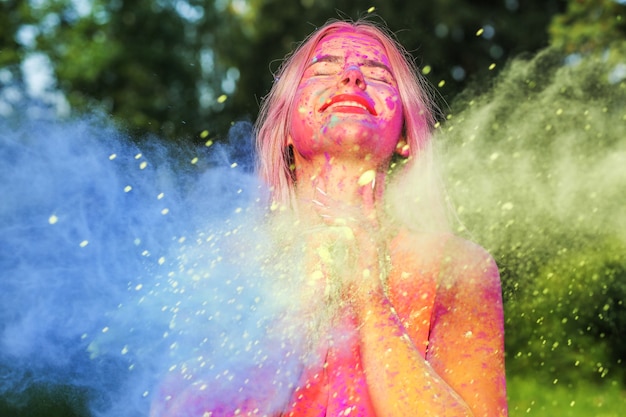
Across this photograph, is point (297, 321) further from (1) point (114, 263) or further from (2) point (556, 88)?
(2) point (556, 88)

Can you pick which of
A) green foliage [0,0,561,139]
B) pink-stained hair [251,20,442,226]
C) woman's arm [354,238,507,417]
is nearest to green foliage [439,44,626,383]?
pink-stained hair [251,20,442,226]

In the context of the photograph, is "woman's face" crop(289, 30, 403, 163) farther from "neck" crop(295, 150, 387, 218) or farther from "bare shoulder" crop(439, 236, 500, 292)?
"bare shoulder" crop(439, 236, 500, 292)

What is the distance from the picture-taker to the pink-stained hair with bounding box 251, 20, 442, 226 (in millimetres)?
2674

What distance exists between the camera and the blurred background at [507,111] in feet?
16.4

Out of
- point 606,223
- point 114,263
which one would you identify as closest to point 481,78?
point 606,223

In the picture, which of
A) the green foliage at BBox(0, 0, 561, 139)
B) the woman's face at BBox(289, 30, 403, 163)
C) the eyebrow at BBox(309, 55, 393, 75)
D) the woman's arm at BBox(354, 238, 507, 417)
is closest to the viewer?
the woman's arm at BBox(354, 238, 507, 417)

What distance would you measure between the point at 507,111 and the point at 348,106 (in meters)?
3.69

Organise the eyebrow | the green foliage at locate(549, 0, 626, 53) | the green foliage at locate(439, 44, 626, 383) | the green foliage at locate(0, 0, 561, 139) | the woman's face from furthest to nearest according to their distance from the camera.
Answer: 1. the green foliage at locate(0, 0, 561, 139)
2. the green foliage at locate(549, 0, 626, 53)
3. the green foliage at locate(439, 44, 626, 383)
4. the eyebrow
5. the woman's face

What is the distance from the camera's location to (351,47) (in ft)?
8.72

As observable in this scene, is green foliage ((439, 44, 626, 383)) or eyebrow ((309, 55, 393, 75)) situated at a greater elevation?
eyebrow ((309, 55, 393, 75))

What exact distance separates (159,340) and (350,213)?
657 millimetres

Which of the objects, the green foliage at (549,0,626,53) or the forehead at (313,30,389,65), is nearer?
the forehead at (313,30,389,65)

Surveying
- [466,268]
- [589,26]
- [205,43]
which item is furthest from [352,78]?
[205,43]

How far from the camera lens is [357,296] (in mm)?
2316
